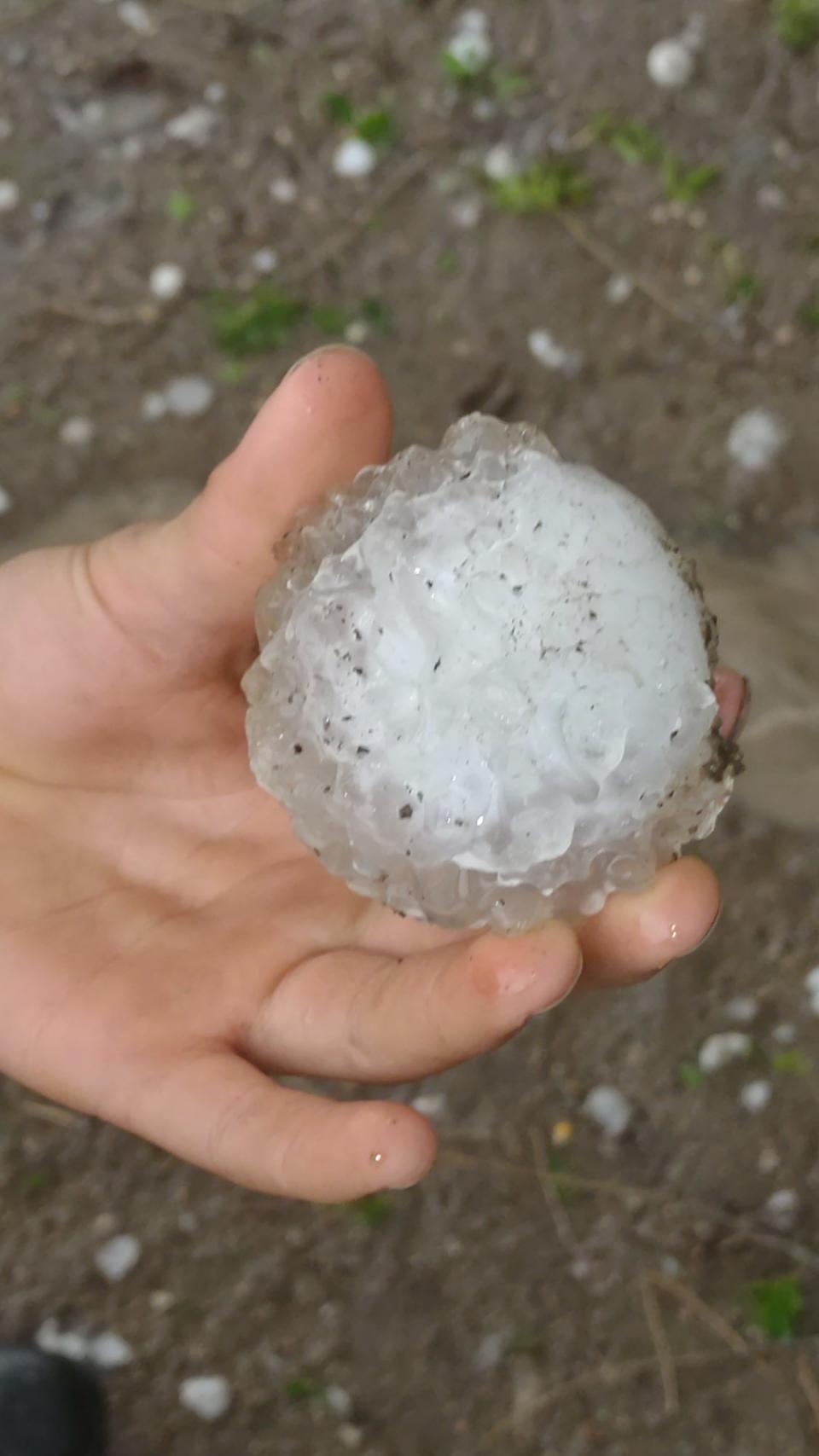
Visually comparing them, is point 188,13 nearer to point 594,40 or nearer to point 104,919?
point 594,40

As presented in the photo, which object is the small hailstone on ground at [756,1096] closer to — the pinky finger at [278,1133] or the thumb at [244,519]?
the pinky finger at [278,1133]

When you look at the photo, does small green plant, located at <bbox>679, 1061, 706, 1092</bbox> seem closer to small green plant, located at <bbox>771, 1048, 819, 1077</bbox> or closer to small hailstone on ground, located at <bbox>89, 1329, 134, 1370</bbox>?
small green plant, located at <bbox>771, 1048, 819, 1077</bbox>

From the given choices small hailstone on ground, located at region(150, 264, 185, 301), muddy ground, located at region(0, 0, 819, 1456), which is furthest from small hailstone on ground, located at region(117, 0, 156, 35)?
small hailstone on ground, located at region(150, 264, 185, 301)

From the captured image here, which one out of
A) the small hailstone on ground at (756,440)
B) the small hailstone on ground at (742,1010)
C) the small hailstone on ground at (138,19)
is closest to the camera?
the small hailstone on ground at (742,1010)

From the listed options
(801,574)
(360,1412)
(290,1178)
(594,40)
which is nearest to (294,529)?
(290,1178)

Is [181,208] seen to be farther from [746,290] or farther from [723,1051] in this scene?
[723,1051]

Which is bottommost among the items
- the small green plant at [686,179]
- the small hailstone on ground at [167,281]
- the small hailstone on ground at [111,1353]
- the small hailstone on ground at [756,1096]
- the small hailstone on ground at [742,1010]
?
the small hailstone on ground at [756,1096]

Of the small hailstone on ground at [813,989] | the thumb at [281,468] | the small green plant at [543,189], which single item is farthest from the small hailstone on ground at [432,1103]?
the small green plant at [543,189]
